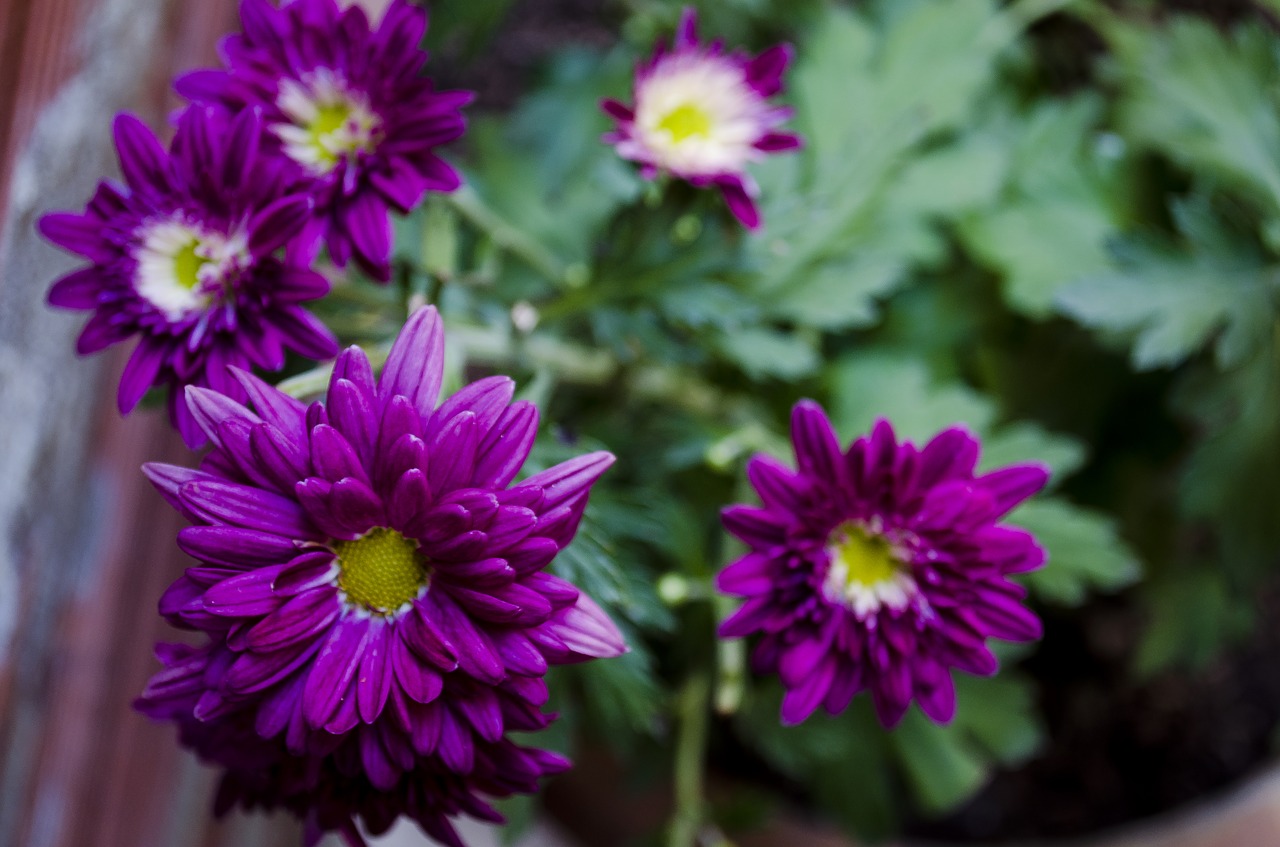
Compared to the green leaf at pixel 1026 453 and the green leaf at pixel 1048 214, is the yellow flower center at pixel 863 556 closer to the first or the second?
the green leaf at pixel 1026 453

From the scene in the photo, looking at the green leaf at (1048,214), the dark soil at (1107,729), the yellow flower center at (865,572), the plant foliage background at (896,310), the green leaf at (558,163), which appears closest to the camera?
the yellow flower center at (865,572)

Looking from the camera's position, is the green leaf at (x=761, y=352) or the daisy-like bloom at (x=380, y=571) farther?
the green leaf at (x=761, y=352)

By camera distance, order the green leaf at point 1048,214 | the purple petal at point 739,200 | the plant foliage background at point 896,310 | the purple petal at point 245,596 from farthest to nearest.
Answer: the green leaf at point 1048,214
the plant foliage background at point 896,310
the purple petal at point 739,200
the purple petal at point 245,596

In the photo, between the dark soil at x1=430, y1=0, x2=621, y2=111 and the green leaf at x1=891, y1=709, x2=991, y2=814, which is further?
the dark soil at x1=430, y1=0, x2=621, y2=111

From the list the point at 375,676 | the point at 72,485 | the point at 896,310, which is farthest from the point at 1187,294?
the point at 72,485

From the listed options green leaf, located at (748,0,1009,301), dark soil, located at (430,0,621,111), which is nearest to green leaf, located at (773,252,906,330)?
green leaf, located at (748,0,1009,301)

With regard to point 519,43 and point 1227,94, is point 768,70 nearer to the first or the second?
point 1227,94

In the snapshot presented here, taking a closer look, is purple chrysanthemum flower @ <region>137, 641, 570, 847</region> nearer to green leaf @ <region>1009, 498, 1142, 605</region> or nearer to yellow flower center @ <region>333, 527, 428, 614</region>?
yellow flower center @ <region>333, 527, 428, 614</region>

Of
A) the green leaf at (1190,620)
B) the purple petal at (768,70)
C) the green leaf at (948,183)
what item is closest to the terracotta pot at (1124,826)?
the green leaf at (1190,620)
